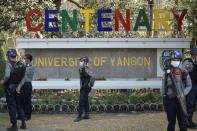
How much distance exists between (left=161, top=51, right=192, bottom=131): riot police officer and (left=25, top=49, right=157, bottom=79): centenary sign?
26.1 ft

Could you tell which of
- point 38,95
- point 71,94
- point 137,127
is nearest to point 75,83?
point 71,94

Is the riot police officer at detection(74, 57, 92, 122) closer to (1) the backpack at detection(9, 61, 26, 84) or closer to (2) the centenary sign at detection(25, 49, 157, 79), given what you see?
(1) the backpack at detection(9, 61, 26, 84)

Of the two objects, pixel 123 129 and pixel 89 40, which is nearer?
pixel 123 129

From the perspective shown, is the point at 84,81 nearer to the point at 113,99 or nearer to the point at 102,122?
the point at 102,122

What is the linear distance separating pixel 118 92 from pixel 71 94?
1664 millimetres

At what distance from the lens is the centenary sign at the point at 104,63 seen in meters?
17.3

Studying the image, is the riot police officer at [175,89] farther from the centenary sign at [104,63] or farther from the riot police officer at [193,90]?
the centenary sign at [104,63]

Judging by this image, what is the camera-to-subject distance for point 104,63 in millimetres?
17312

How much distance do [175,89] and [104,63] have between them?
27.3ft

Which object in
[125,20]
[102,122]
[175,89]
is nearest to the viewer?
[175,89]

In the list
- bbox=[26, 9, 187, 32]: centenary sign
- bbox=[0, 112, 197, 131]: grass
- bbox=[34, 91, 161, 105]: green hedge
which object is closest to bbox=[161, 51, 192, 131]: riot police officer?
bbox=[0, 112, 197, 131]: grass

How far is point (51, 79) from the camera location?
1730cm

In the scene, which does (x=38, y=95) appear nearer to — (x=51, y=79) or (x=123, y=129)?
(x=51, y=79)

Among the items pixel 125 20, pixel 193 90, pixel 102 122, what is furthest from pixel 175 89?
pixel 125 20
